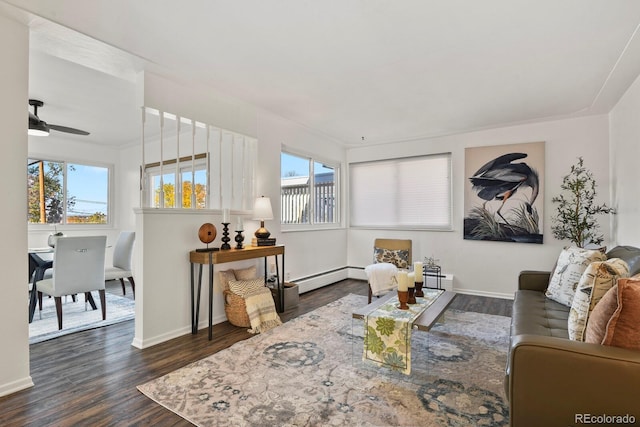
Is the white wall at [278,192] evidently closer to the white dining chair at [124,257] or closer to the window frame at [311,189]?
the window frame at [311,189]

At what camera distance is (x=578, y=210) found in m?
4.11

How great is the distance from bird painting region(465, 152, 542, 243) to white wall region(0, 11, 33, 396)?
5022mm

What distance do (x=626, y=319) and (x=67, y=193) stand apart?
7326 mm

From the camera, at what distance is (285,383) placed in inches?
88.2

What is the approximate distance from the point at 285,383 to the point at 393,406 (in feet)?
2.39

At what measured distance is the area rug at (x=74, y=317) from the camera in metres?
3.23

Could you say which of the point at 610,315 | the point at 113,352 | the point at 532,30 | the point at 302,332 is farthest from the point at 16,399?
the point at 532,30

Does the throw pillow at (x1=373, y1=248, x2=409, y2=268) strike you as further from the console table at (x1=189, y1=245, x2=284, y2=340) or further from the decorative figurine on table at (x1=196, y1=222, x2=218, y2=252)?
the decorative figurine on table at (x1=196, y1=222, x2=218, y2=252)

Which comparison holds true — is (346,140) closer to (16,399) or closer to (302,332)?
(302,332)

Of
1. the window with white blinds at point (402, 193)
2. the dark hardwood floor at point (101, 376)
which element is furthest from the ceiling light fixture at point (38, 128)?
the window with white blinds at point (402, 193)

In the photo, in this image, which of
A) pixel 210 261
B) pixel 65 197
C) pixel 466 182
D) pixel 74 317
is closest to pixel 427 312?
pixel 210 261

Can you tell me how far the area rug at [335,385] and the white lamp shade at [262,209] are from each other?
4.41 ft

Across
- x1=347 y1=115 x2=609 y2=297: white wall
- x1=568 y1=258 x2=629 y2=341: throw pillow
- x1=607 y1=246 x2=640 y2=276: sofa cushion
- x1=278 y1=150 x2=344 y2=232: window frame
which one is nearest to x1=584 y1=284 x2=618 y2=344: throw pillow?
x1=568 y1=258 x2=629 y2=341: throw pillow

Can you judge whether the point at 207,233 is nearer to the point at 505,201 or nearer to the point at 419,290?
the point at 419,290
